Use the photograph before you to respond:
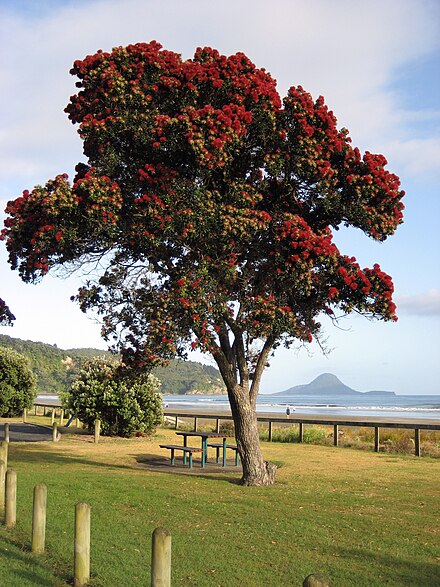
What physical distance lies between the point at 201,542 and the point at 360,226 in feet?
29.1

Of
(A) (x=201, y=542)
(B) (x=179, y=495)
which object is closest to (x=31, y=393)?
(B) (x=179, y=495)

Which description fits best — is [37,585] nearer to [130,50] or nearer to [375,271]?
[375,271]

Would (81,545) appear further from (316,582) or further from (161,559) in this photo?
(316,582)

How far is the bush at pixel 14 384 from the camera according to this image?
3881 cm

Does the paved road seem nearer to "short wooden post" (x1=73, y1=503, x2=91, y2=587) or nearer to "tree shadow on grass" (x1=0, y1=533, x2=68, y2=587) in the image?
"tree shadow on grass" (x1=0, y1=533, x2=68, y2=587)

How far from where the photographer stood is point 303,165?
1509 cm

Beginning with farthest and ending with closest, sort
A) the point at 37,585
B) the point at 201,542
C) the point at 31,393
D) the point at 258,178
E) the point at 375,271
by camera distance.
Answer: the point at 31,393 → the point at 258,178 → the point at 375,271 → the point at 201,542 → the point at 37,585

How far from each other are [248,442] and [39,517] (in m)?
8.38

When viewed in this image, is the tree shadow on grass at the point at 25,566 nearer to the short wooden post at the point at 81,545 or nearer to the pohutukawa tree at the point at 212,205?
the short wooden post at the point at 81,545

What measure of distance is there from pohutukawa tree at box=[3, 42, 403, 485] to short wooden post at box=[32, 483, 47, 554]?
5.69 metres

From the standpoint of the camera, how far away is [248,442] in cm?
1638

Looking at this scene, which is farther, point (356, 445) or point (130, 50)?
point (356, 445)

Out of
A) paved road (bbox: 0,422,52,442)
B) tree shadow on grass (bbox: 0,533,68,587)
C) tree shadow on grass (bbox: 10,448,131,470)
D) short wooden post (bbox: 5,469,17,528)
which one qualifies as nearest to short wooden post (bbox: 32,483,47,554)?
tree shadow on grass (bbox: 0,533,68,587)

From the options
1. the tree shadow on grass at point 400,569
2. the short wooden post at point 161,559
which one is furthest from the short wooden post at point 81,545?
the tree shadow on grass at point 400,569
